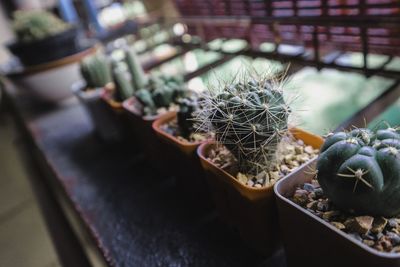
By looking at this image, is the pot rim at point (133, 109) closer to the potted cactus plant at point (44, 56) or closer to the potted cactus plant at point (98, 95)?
the potted cactus plant at point (98, 95)

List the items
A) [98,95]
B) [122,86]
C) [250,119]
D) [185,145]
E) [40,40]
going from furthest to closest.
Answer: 1. [40,40]
2. [98,95]
3. [122,86]
4. [185,145]
5. [250,119]

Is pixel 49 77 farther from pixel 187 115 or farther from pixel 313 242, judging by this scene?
pixel 313 242

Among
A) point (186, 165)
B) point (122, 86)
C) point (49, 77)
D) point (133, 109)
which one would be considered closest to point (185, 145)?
point (186, 165)

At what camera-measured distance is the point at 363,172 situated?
1.37ft

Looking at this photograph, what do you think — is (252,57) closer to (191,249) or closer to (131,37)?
(191,249)

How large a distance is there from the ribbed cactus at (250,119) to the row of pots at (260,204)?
56mm

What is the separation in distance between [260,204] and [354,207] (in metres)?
0.14

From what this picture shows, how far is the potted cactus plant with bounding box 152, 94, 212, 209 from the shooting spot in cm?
72

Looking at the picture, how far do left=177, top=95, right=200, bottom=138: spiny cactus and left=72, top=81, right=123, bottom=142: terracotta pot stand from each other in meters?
0.41

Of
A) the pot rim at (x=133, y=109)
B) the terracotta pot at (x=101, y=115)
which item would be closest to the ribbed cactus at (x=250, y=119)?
the pot rim at (x=133, y=109)

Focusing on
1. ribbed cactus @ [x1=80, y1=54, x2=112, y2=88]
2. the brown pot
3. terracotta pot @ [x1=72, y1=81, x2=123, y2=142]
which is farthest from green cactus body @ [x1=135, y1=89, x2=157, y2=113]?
the brown pot

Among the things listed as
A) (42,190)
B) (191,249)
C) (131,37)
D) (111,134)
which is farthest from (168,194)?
(131,37)

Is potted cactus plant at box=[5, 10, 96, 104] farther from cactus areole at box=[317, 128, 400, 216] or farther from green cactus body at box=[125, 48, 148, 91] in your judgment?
cactus areole at box=[317, 128, 400, 216]

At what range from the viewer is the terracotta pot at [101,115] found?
1.15 m
